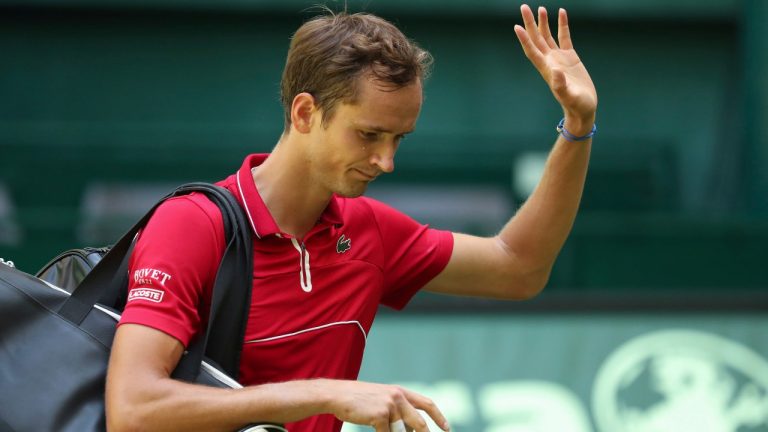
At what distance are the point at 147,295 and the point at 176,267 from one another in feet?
0.29

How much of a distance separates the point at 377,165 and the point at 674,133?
326 inches

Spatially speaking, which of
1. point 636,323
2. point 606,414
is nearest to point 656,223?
point 636,323

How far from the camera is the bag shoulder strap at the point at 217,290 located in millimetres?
2584

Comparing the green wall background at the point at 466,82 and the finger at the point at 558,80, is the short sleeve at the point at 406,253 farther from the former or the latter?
the green wall background at the point at 466,82

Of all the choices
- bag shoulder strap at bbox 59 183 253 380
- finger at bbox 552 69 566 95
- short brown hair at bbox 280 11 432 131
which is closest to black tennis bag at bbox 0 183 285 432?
bag shoulder strap at bbox 59 183 253 380

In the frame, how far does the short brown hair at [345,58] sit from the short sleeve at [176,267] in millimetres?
398

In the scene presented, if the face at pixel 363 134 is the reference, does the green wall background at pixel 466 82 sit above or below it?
below

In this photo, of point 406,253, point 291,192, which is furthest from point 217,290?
point 406,253

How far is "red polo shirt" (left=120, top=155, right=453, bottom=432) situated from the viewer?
2580 millimetres

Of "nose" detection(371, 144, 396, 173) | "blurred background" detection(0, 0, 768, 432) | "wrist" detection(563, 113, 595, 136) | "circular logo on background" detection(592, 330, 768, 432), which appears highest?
"wrist" detection(563, 113, 595, 136)

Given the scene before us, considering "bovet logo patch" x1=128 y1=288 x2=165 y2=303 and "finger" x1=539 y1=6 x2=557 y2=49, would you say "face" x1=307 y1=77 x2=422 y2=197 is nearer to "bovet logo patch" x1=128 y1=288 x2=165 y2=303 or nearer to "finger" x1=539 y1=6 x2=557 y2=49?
"finger" x1=539 y1=6 x2=557 y2=49

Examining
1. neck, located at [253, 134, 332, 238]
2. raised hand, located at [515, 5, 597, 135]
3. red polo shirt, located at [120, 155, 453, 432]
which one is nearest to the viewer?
red polo shirt, located at [120, 155, 453, 432]

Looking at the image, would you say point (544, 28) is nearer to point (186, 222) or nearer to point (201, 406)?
point (186, 222)

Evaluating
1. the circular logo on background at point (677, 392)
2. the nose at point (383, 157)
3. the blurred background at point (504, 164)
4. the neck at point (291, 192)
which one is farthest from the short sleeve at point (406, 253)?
the circular logo on background at point (677, 392)
